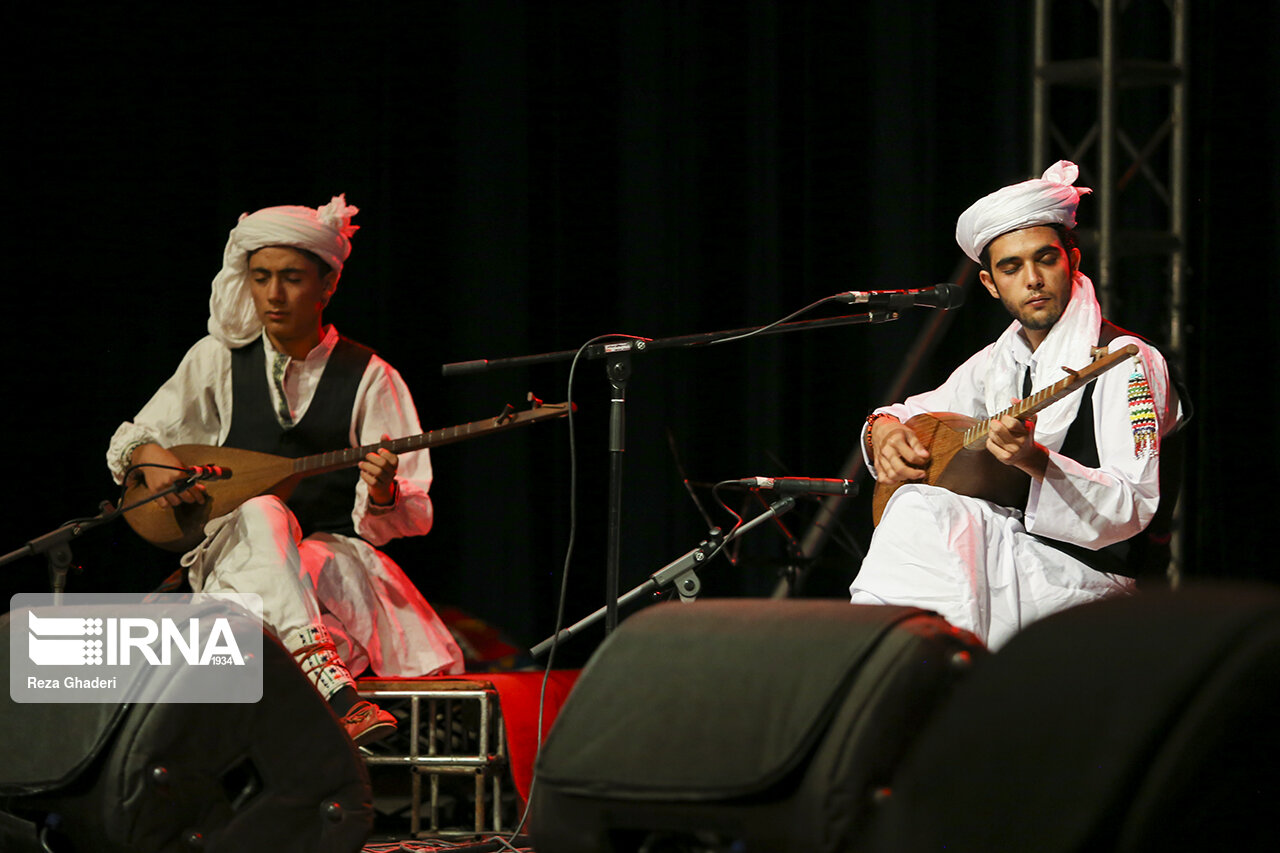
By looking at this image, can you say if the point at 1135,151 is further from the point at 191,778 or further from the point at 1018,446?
the point at 191,778

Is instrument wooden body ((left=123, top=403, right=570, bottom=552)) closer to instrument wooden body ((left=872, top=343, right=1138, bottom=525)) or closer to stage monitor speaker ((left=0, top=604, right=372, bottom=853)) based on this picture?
instrument wooden body ((left=872, top=343, right=1138, bottom=525))

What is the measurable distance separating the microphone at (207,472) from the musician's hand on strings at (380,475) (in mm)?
365

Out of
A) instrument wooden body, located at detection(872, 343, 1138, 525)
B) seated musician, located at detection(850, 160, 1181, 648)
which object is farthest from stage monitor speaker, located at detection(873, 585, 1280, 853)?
instrument wooden body, located at detection(872, 343, 1138, 525)

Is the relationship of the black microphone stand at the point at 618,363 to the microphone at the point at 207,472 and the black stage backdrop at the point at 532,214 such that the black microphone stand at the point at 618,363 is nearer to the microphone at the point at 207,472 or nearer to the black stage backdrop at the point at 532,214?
the microphone at the point at 207,472

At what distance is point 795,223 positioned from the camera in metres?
4.09

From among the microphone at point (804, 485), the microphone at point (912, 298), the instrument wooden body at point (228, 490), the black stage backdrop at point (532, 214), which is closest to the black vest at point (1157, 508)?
the microphone at point (804, 485)

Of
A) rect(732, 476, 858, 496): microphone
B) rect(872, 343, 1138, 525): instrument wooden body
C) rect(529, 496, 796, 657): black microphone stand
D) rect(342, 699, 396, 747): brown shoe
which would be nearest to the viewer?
rect(872, 343, 1138, 525): instrument wooden body

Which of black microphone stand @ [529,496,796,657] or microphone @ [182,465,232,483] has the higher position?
microphone @ [182,465,232,483]

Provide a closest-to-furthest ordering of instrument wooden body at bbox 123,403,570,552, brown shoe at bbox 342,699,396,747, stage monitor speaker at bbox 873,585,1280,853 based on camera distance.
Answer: stage monitor speaker at bbox 873,585,1280,853, brown shoe at bbox 342,699,396,747, instrument wooden body at bbox 123,403,570,552

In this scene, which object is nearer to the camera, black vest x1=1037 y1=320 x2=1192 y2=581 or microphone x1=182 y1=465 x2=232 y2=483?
black vest x1=1037 y1=320 x2=1192 y2=581

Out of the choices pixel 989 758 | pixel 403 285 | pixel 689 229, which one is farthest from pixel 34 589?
pixel 989 758

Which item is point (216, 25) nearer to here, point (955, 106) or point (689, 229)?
point (689, 229)

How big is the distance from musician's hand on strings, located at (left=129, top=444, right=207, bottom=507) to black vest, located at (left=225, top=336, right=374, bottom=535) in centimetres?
18

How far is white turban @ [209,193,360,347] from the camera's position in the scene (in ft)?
11.8
